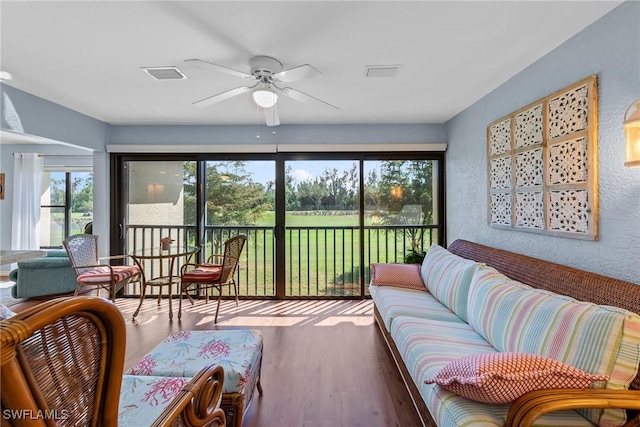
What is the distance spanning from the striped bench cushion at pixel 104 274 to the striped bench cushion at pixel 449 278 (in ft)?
10.6

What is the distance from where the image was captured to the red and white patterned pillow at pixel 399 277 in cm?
305

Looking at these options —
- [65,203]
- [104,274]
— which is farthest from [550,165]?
[65,203]

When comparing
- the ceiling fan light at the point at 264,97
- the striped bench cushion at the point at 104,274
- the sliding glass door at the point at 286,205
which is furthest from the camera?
the sliding glass door at the point at 286,205

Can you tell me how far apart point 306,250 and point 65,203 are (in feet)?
15.2

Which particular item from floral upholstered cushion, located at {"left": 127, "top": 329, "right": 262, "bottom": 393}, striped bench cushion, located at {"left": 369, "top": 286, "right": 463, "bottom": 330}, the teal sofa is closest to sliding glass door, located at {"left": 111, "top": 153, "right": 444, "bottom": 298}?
the teal sofa

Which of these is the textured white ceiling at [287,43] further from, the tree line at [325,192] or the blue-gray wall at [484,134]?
the tree line at [325,192]

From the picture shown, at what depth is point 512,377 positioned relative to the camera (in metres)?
1.13

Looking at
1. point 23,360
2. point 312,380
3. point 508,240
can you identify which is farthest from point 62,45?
point 508,240

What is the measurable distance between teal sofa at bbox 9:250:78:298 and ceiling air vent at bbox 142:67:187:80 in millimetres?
3096

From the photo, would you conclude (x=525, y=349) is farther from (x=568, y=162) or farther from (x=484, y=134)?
(x=484, y=134)

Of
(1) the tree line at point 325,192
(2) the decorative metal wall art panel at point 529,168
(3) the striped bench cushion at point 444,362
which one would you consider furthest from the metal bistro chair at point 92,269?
(2) the decorative metal wall art panel at point 529,168

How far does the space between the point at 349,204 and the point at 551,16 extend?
2859 millimetres

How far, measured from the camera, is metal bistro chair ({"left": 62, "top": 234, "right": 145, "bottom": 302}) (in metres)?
3.37

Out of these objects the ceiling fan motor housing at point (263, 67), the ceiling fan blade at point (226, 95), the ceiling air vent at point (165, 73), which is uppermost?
the ceiling air vent at point (165, 73)
